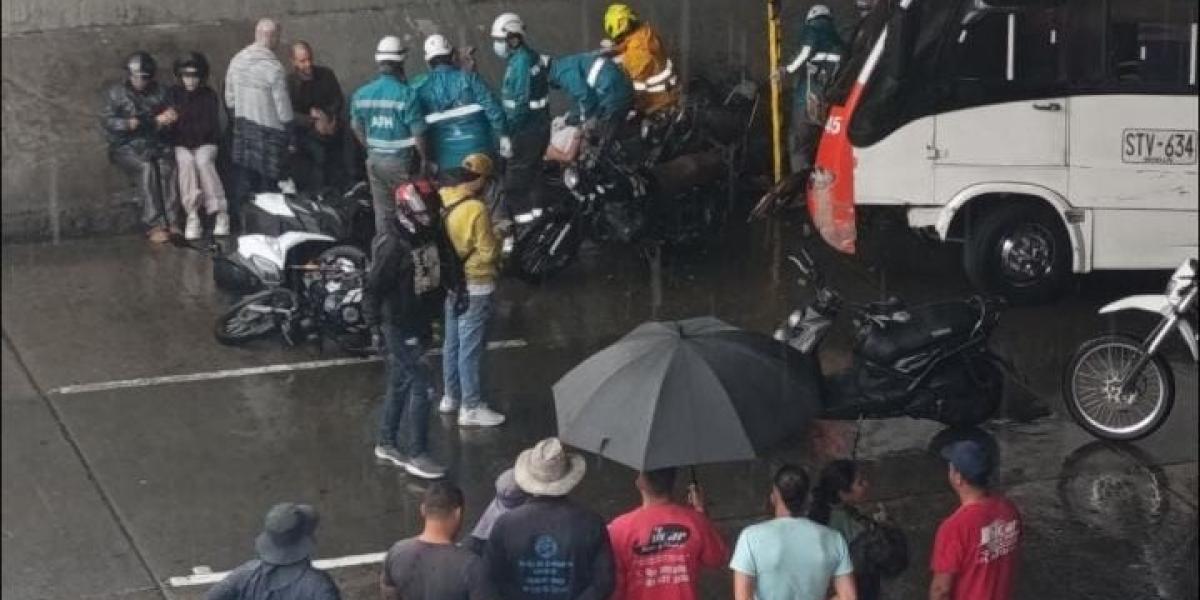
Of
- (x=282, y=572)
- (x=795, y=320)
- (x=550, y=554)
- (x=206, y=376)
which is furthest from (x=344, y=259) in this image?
(x=550, y=554)

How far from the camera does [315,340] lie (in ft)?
40.6

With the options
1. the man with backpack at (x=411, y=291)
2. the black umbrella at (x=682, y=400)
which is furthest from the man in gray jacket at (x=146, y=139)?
the black umbrella at (x=682, y=400)

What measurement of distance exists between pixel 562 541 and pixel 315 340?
19.9 feet

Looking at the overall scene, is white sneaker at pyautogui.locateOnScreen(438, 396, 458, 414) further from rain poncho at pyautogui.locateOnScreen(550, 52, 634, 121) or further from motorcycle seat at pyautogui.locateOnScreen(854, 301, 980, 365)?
rain poncho at pyautogui.locateOnScreen(550, 52, 634, 121)

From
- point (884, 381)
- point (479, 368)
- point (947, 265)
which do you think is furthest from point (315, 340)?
point (947, 265)

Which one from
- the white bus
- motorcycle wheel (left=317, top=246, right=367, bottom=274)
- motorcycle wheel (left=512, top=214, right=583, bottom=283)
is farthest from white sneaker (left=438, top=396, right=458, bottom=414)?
the white bus

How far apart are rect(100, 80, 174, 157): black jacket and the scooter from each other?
5.94 m

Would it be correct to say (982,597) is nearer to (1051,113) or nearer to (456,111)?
(1051,113)

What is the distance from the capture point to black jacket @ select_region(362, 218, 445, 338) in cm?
991

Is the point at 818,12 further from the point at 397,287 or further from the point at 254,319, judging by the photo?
the point at 397,287

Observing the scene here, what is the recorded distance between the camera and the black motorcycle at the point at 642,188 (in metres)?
13.6

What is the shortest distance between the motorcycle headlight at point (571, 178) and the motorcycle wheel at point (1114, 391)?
426cm

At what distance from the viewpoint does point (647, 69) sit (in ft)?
50.9

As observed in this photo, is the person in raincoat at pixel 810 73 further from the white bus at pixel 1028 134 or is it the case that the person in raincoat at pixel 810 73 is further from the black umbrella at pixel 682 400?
the black umbrella at pixel 682 400
